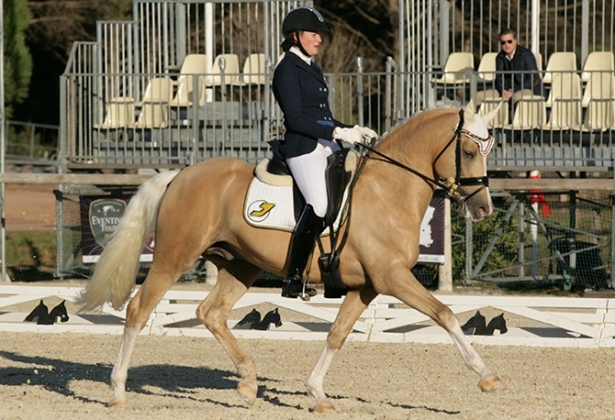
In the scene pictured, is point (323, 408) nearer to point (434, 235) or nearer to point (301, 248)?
point (301, 248)

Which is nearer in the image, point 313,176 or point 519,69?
point 313,176

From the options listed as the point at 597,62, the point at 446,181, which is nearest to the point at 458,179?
the point at 446,181

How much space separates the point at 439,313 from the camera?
663cm

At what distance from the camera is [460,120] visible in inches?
274

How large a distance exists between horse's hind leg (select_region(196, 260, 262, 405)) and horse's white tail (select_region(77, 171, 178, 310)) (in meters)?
0.58

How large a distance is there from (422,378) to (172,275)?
2202 mm

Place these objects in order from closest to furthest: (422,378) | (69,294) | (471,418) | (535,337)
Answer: (471,418), (422,378), (535,337), (69,294)

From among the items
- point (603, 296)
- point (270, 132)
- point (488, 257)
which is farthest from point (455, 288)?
point (270, 132)

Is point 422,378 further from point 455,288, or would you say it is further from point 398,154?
point 455,288

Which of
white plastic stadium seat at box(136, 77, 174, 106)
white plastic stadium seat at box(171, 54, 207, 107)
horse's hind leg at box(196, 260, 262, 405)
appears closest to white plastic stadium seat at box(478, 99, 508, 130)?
white plastic stadium seat at box(171, 54, 207, 107)

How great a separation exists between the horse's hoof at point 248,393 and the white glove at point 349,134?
180 centimetres

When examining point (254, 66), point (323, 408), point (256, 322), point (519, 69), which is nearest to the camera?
point (323, 408)

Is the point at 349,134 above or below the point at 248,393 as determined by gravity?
above

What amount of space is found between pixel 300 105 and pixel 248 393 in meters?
1.97
